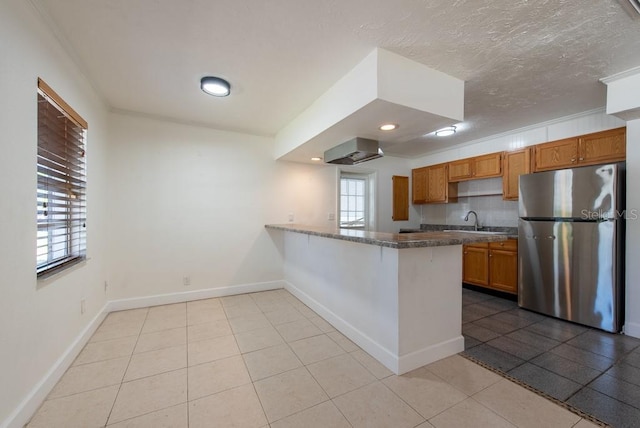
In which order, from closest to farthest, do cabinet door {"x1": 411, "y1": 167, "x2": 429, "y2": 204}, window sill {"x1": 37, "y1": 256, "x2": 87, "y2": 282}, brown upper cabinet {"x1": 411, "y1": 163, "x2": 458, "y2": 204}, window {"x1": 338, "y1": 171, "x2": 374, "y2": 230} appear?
window sill {"x1": 37, "y1": 256, "x2": 87, "y2": 282}, brown upper cabinet {"x1": 411, "y1": 163, "x2": 458, "y2": 204}, window {"x1": 338, "y1": 171, "x2": 374, "y2": 230}, cabinet door {"x1": 411, "y1": 167, "x2": 429, "y2": 204}

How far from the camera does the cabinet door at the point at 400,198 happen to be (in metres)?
5.21

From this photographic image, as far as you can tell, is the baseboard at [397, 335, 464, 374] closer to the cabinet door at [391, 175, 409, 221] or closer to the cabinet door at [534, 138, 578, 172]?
the cabinet door at [534, 138, 578, 172]

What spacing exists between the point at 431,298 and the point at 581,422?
0.98 metres

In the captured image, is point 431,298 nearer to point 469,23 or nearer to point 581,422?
point 581,422

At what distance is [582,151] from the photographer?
3070mm

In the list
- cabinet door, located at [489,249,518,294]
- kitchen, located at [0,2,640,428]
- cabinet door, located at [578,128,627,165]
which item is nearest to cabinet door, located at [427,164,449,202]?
kitchen, located at [0,2,640,428]

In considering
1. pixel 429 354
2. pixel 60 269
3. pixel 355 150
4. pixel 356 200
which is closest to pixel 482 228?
pixel 356 200

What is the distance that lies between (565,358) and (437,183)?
10.4ft

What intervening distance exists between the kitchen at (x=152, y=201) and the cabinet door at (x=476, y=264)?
637mm

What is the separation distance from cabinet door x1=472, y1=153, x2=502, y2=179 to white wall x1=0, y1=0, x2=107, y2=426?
4912mm

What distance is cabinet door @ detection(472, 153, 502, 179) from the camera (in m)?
3.90

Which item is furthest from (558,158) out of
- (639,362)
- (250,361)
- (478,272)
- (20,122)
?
(20,122)

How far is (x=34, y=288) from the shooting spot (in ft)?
5.22

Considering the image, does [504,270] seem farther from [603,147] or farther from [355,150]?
[355,150]
